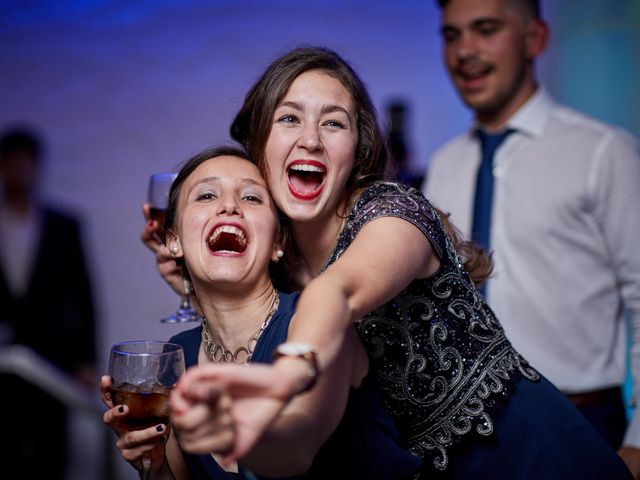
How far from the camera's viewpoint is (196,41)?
20.4ft

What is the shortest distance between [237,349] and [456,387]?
1.52ft

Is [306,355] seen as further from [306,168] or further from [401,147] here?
[401,147]

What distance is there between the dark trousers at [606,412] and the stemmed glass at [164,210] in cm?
131

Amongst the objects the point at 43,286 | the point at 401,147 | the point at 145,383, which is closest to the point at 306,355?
the point at 145,383

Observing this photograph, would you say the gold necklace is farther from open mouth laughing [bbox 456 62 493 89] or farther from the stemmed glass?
open mouth laughing [bbox 456 62 493 89]

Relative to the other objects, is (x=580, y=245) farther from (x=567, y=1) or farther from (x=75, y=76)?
(x=75, y=76)

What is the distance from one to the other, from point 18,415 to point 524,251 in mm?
2825

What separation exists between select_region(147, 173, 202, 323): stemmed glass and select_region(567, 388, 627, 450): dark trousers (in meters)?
1.31

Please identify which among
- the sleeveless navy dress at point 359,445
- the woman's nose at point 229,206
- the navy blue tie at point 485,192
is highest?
the woman's nose at point 229,206

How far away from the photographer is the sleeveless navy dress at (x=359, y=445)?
1.58m

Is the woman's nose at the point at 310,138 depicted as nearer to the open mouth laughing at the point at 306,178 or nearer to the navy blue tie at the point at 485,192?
the open mouth laughing at the point at 306,178

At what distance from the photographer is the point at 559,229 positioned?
276cm

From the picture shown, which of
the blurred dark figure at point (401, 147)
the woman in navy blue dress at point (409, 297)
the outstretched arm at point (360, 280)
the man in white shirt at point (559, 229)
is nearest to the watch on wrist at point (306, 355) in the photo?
the outstretched arm at point (360, 280)

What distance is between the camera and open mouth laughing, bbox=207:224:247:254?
1752 mm
